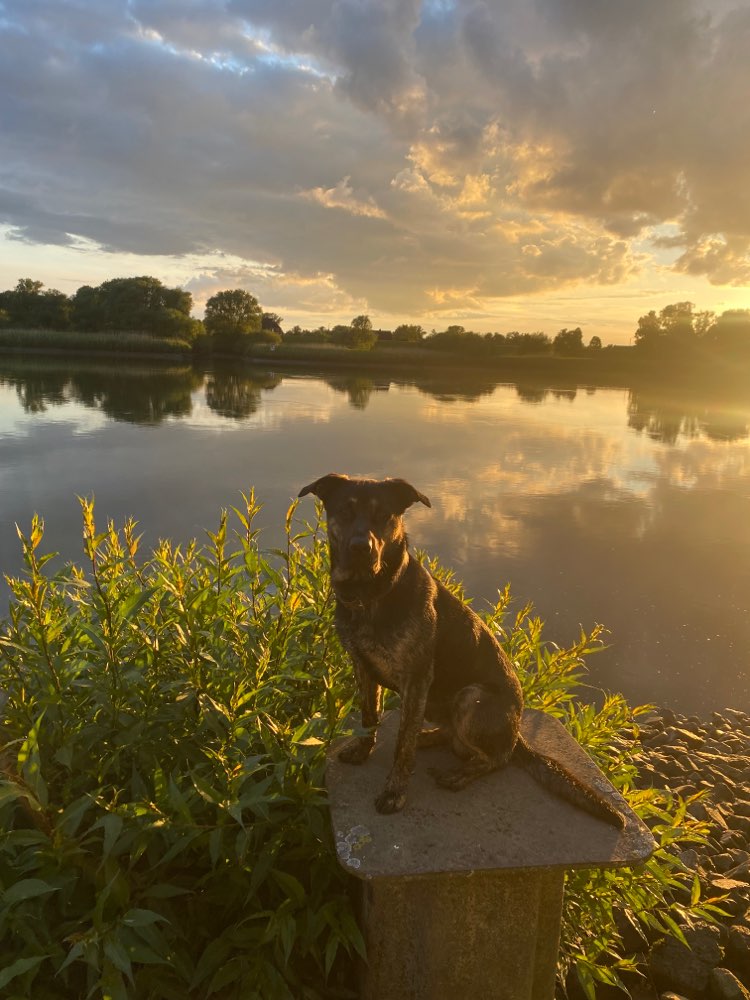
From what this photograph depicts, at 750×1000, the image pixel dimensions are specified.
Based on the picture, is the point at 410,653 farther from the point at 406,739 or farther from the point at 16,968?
the point at 16,968

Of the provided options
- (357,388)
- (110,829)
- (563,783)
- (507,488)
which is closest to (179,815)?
(110,829)

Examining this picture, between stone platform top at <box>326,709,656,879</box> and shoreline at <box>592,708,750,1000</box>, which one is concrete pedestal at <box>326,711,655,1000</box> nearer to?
stone platform top at <box>326,709,656,879</box>

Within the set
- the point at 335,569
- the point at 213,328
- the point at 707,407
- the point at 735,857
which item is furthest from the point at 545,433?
the point at 213,328

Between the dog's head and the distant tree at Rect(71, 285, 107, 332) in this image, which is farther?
the distant tree at Rect(71, 285, 107, 332)

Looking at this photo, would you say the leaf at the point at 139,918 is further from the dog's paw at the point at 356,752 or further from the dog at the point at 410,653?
the dog's paw at the point at 356,752

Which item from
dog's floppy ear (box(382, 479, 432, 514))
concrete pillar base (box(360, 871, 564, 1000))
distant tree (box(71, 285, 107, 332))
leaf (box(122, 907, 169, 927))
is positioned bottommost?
concrete pillar base (box(360, 871, 564, 1000))

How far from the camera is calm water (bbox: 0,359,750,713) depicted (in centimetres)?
951

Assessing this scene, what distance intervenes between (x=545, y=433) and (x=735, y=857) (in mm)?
22392

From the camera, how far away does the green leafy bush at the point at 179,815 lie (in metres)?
2.73

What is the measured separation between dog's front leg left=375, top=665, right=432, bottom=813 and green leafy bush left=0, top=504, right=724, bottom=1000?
387mm

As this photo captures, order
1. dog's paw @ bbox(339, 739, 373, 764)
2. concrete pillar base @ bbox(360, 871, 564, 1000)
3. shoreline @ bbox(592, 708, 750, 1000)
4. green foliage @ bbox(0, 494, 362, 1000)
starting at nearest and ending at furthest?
1. green foliage @ bbox(0, 494, 362, 1000)
2. concrete pillar base @ bbox(360, 871, 564, 1000)
3. dog's paw @ bbox(339, 739, 373, 764)
4. shoreline @ bbox(592, 708, 750, 1000)

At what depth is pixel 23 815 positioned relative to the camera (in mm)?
3406

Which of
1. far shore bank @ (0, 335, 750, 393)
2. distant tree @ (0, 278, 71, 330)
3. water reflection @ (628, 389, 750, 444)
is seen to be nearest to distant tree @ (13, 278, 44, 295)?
distant tree @ (0, 278, 71, 330)

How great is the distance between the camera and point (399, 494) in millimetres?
3139
